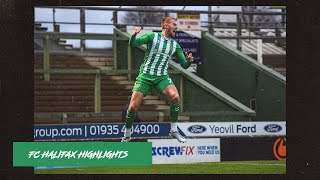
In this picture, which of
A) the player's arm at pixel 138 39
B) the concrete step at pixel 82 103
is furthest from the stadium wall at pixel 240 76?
the player's arm at pixel 138 39

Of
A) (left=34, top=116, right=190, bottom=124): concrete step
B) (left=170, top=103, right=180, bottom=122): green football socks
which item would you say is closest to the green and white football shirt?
(left=170, top=103, right=180, bottom=122): green football socks

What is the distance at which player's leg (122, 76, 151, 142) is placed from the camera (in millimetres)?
15055

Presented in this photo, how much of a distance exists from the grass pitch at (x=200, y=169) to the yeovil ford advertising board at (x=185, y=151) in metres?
0.19

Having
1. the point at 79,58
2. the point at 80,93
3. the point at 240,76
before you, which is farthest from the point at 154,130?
the point at 240,76

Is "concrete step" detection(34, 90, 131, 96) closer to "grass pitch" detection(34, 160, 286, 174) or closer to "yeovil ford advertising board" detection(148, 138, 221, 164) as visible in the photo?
"yeovil ford advertising board" detection(148, 138, 221, 164)

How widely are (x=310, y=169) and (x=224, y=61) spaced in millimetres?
3049

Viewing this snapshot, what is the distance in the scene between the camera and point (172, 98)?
49.8 ft

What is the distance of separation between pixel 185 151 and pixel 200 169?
71 centimetres

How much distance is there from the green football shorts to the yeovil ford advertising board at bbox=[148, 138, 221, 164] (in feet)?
3.05

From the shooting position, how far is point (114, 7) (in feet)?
51.1

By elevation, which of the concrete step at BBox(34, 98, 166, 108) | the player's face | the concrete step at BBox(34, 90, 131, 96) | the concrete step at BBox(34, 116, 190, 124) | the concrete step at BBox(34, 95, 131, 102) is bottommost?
the concrete step at BBox(34, 116, 190, 124)

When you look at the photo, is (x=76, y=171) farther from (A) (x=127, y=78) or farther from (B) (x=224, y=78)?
(B) (x=224, y=78)

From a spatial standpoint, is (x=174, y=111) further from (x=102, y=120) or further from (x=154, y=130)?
(x=102, y=120)

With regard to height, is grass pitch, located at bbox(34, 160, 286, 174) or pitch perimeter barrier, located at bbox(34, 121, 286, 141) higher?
pitch perimeter barrier, located at bbox(34, 121, 286, 141)
